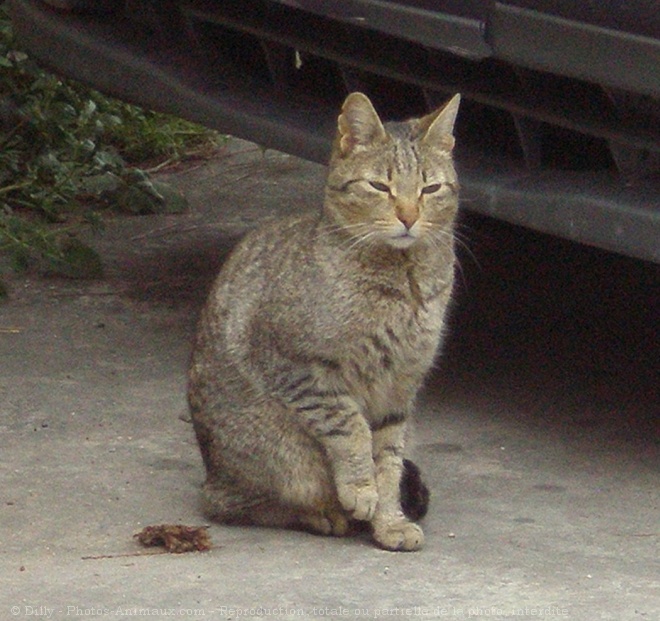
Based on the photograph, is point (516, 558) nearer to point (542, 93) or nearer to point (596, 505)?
point (596, 505)

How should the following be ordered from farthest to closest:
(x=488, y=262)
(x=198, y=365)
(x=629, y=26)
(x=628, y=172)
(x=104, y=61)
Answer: (x=488, y=262), (x=104, y=61), (x=198, y=365), (x=628, y=172), (x=629, y=26)

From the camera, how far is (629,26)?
3.33m

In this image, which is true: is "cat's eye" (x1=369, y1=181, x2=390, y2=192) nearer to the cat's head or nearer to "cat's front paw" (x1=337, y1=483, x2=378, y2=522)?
the cat's head

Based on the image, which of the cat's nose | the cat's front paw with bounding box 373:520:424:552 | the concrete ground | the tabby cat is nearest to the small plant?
the concrete ground

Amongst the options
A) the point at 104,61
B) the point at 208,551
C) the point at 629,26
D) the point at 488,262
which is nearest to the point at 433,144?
the point at 629,26

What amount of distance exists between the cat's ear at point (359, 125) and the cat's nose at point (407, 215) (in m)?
0.19

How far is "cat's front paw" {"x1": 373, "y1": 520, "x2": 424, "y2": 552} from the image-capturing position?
3480mm

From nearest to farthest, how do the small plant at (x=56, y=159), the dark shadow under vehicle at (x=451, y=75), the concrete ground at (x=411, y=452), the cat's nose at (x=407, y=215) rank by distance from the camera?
the concrete ground at (x=411, y=452) → the dark shadow under vehicle at (x=451, y=75) → the cat's nose at (x=407, y=215) → the small plant at (x=56, y=159)

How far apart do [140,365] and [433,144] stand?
1424mm

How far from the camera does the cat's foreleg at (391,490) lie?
3.49 metres

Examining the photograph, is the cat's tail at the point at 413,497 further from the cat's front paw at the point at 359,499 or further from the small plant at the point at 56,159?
the small plant at the point at 56,159

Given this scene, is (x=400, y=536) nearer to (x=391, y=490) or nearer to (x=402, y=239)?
(x=391, y=490)

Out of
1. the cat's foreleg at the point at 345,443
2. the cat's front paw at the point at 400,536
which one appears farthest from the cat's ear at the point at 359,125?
the cat's front paw at the point at 400,536

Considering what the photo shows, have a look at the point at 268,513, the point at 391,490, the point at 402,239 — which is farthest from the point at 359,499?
the point at 402,239
